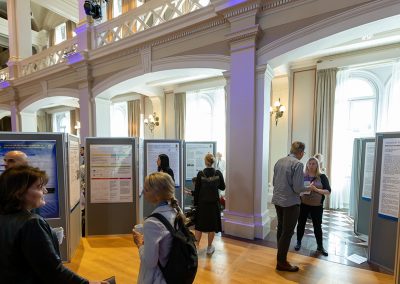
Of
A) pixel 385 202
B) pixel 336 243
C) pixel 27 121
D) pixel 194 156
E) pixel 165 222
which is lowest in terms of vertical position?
pixel 336 243

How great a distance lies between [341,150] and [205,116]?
4.60 metres

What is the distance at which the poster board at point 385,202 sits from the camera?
2785mm

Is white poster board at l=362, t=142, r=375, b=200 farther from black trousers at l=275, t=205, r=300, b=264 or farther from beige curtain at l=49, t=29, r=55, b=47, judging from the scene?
beige curtain at l=49, t=29, r=55, b=47

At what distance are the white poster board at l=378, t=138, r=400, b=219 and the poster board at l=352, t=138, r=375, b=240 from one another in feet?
1.75

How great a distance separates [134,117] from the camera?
401 inches

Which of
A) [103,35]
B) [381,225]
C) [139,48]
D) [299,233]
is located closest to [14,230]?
[299,233]

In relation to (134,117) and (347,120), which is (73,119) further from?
(347,120)

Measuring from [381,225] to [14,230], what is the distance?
3786 millimetres

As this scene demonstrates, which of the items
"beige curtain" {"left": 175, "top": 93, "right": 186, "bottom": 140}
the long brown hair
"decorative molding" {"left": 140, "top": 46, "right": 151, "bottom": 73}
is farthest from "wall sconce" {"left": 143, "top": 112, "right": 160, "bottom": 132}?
the long brown hair

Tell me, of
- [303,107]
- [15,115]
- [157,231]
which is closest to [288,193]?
[157,231]

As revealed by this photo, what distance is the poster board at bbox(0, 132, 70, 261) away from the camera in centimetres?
271

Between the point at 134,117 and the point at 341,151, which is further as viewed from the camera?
the point at 134,117

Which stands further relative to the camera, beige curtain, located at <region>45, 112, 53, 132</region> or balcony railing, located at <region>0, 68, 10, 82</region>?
beige curtain, located at <region>45, 112, 53, 132</region>

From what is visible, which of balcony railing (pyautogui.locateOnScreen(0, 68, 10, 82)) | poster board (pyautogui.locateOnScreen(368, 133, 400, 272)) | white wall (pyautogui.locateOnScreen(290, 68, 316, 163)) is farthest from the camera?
balcony railing (pyautogui.locateOnScreen(0, 68, 10, 82))
